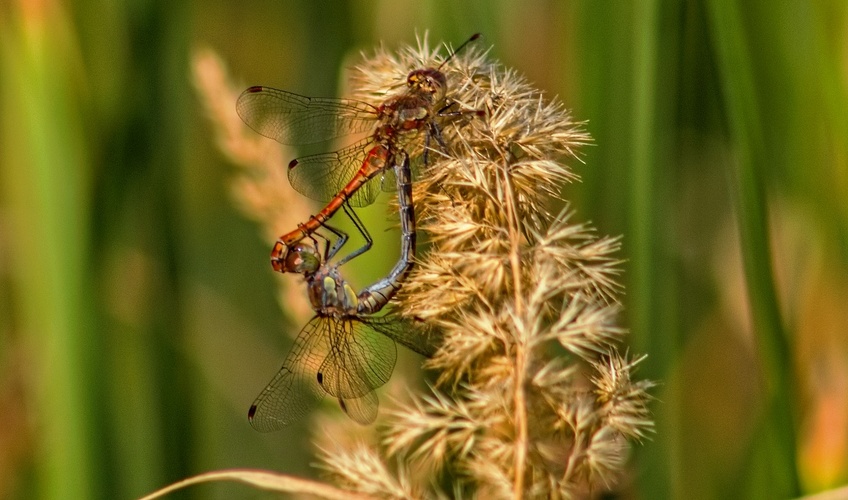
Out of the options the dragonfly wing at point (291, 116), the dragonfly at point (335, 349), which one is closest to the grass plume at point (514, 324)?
the dragonfly at point (335, 349)

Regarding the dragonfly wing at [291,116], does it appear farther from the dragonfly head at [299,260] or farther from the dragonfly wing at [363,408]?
the dragonfly wing at [363,408]

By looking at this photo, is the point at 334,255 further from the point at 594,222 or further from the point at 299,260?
the point at 594,222

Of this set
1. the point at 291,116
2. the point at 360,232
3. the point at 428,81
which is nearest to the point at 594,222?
the point at 360,232

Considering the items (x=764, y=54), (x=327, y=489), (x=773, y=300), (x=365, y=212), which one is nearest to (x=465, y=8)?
(x=365, y=212)

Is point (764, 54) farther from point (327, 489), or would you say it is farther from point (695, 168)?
point (327, 489)

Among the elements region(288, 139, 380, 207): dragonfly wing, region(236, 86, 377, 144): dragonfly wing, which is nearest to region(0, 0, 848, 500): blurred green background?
region(236, 86, 377, 144): dragonfly wing

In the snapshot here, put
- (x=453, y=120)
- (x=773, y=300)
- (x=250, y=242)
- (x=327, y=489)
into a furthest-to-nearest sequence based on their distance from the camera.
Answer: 1. (x=250, y=242)
2. (x=773, y=300)
3. (x=453, y=120)
4. (x=327, y=489)

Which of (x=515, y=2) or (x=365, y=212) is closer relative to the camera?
(x=365, y=212)
